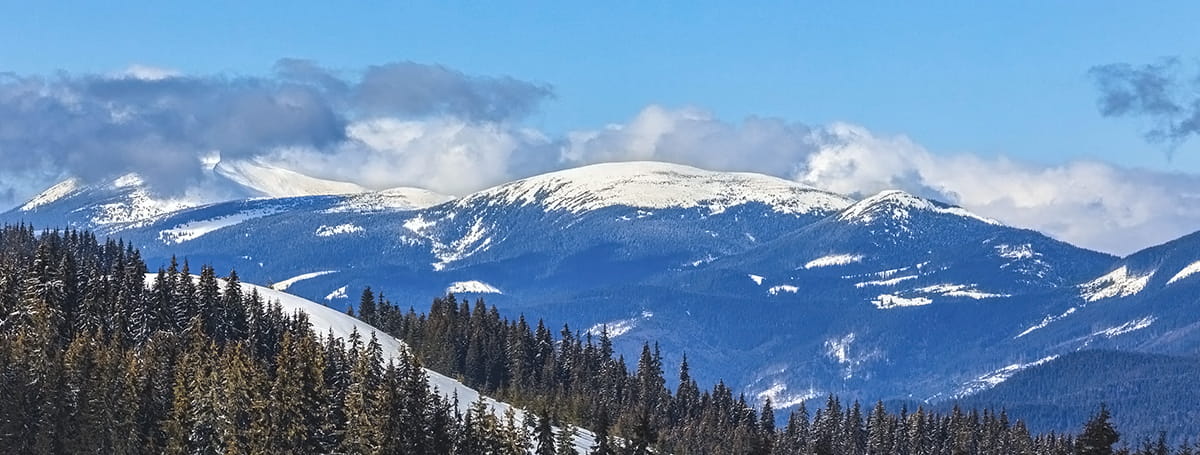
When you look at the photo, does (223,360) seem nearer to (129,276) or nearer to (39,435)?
(39,435)

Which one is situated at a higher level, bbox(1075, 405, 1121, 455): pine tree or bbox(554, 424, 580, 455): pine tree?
bbox(554, 424, 580, 455): pine tree

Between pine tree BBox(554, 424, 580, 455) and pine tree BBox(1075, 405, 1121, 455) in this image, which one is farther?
pine tree BBox(554, 424, 580, 455)

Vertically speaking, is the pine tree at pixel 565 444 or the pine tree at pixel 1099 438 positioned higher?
the pine tree at pixel 565 444

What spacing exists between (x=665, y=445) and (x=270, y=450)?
8513cm

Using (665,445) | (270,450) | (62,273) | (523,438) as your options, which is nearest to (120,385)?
(270,450)

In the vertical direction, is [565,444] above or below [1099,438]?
above

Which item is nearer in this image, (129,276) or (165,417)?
(165,417)

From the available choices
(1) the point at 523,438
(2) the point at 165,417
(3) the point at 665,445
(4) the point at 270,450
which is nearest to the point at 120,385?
(2) the point at 165,417

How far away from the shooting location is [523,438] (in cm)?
13925

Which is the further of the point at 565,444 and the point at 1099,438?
the point at 565,444

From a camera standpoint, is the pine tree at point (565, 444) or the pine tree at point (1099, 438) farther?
the pine tree at point (565, 444)

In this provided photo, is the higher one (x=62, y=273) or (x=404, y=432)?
(x=62, y=273)

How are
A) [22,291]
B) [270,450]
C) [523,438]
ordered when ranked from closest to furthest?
[270,450]
[523,438]
[22,291]

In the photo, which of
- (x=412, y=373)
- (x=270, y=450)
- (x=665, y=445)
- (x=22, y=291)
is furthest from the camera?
(x=665, y=445)
